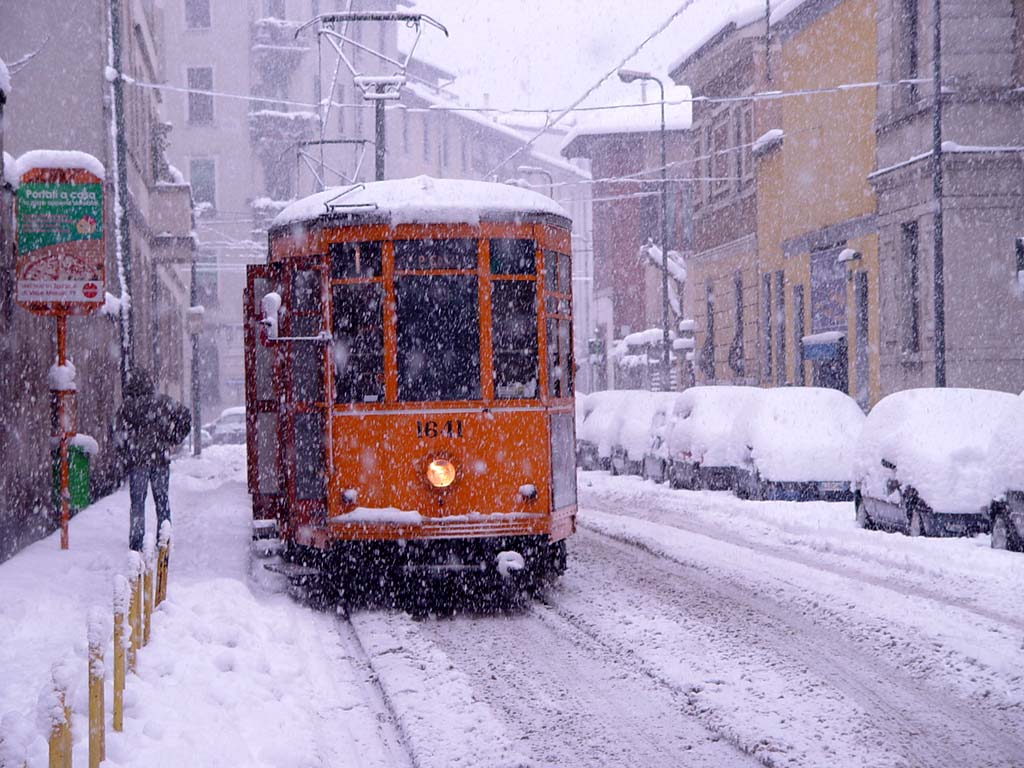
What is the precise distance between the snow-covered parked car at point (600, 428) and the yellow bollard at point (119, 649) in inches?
865

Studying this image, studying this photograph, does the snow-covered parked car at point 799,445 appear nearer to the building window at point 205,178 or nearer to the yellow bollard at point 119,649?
the yellow bollard at point 119,649

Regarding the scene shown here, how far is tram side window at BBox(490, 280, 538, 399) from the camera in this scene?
11.2 m

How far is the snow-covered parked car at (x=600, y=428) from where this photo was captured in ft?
95.7

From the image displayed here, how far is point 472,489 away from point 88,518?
8734 mm

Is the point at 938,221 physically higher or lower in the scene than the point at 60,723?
higher

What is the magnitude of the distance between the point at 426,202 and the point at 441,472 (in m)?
1.99

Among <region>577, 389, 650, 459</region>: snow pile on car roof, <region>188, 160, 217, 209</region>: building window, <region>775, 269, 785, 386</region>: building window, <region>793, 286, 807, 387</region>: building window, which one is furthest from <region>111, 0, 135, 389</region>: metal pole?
<region>188, 160, 217, 209</region>: building window

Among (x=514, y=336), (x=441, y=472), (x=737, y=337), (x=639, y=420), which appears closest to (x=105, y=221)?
(x=639, y=420)

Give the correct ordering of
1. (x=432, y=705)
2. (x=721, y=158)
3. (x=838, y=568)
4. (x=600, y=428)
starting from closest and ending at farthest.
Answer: (x=432, y=705)
(x=838, y=568)
(x=600, y=428)
(x=721, y=158)

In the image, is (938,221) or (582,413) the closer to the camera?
(938,221)

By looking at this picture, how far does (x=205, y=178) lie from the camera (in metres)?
65.1

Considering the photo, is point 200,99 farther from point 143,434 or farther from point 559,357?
point 559,357

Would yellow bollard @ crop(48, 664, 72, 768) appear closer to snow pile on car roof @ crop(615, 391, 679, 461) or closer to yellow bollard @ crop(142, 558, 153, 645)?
yellow bollard @ crop(142, 558, 153, 645)

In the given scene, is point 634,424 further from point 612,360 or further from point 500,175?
point 500,175
